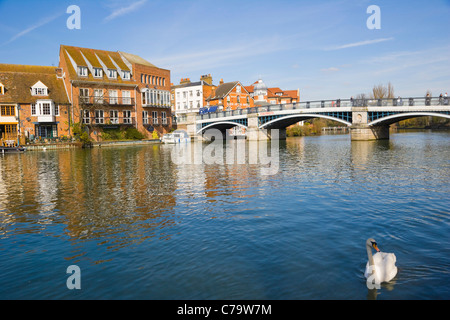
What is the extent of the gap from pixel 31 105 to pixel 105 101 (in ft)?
34.5

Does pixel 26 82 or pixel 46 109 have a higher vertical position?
pixel 26 82

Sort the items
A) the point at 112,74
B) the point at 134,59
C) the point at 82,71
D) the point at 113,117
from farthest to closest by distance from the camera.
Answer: the point at 134,59 < the point at 112,74 < the point at 113,117 < the point at 82,71

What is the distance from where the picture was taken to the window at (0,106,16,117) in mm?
49281

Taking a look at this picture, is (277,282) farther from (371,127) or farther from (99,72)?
(99,72)

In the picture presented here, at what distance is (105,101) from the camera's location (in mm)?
56344

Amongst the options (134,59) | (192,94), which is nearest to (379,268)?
(134,59)

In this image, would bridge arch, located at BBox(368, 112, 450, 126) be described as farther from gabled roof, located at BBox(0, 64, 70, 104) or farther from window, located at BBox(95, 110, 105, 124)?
gabled roof, located at BBox(0, 64, 70, 104)

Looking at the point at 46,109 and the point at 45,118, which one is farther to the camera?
the point at 46,109

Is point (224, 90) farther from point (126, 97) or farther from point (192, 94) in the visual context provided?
point (126, 97)

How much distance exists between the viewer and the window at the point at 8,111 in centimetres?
4928

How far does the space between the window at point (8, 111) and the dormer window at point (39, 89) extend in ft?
12.2
